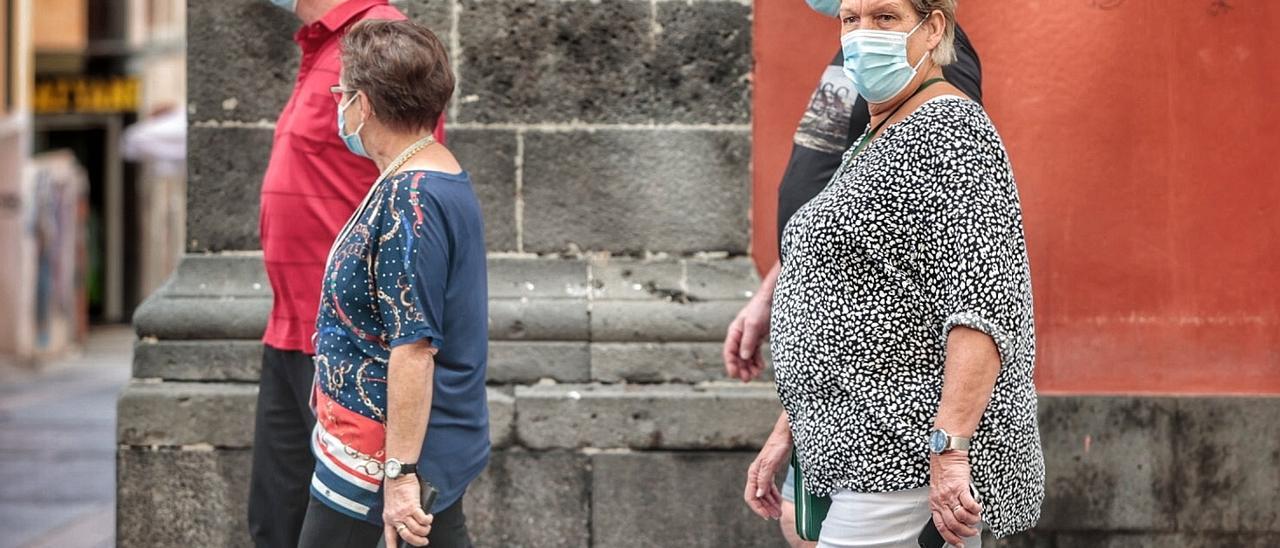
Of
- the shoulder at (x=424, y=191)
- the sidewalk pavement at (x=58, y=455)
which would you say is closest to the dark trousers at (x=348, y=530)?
the shoulder at (x=424, y=191)

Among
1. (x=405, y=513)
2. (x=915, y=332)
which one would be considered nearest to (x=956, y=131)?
(x=915, y=332)

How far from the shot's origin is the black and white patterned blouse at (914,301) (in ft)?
9.50

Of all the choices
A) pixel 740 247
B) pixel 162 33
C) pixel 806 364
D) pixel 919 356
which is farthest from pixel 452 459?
pixel 162 33

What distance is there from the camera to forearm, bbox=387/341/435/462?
3.10 meters

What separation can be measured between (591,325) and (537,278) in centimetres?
23

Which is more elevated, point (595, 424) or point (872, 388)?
point (872, 388)

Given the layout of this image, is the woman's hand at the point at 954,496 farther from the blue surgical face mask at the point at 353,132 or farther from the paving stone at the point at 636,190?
the paving stone at the point at 636,190

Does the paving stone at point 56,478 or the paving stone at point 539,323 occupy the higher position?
the paving stone at point 539,323

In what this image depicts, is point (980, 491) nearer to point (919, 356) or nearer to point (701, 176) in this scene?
point (919, 356)

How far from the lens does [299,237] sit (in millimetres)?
3936

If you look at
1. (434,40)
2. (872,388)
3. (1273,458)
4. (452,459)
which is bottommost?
(1273,458)

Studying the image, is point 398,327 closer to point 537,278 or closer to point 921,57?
point 921,57

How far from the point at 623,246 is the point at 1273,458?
2.01 meters

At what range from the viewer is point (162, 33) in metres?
26.6
